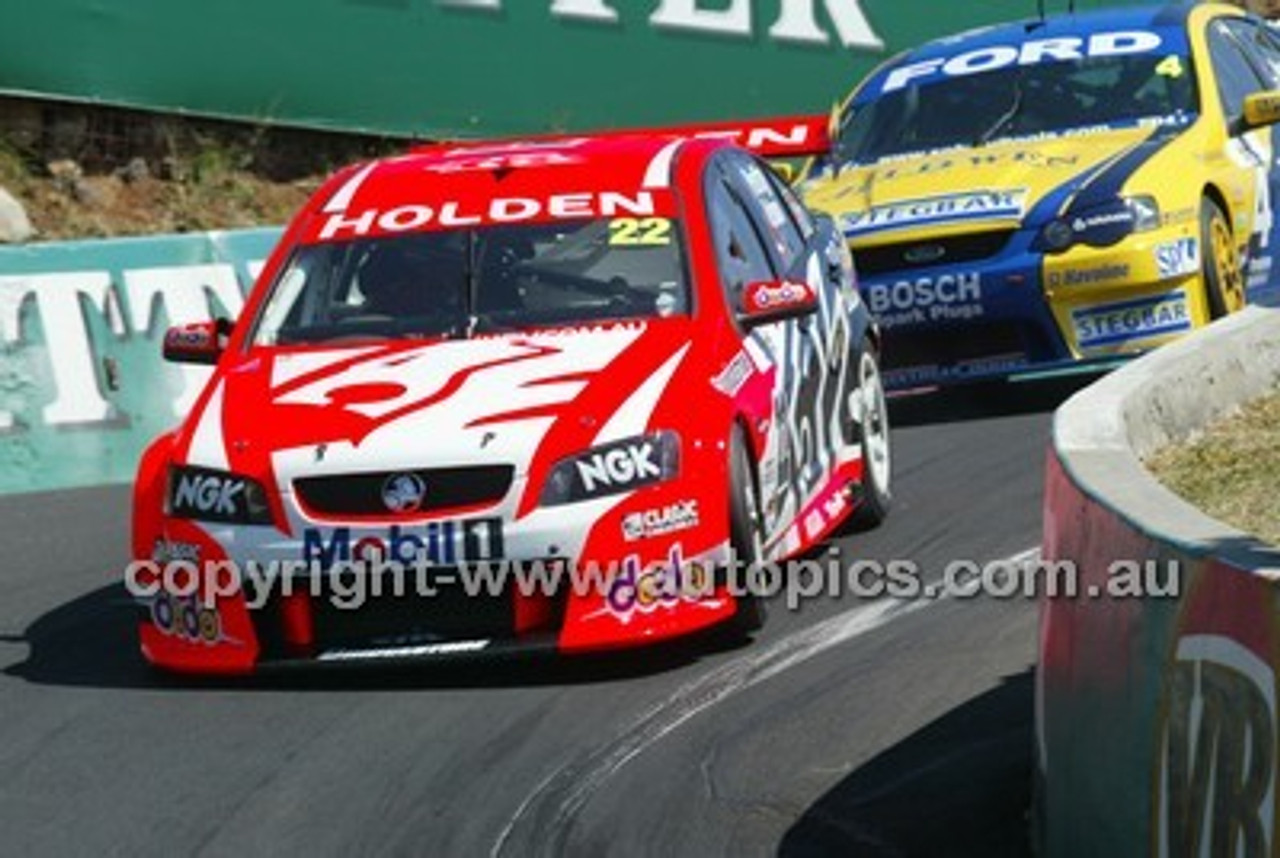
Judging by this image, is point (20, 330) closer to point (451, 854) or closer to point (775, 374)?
point (775, 374)

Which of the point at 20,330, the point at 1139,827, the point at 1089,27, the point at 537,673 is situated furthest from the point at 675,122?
the point at 1139,827

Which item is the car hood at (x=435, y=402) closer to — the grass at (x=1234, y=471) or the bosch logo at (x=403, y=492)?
the bosch logo at (x=403, y=492)

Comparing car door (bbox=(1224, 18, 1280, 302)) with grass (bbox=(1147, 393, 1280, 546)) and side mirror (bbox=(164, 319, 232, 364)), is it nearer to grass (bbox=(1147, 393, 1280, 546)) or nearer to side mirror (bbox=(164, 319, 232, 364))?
grass (bbox=(1147, 393, 1280, 546))

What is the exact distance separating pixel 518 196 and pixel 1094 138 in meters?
4.50

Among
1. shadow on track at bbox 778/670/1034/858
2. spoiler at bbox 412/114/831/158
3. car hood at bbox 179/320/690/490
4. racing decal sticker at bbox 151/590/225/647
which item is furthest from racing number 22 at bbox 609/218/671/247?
shadow on track at bbox 778/670/1034/858

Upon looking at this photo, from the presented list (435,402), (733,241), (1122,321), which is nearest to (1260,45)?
(1122,321)

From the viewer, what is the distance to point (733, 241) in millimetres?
10180

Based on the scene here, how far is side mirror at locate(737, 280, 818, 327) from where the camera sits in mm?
9586

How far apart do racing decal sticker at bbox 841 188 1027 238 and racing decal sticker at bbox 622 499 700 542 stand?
4777mm

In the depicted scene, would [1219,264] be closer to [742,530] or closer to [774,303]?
[774,303]

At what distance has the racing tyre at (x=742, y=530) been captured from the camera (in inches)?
348

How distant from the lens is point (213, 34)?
17.7 metres

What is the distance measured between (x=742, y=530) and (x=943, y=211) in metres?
4.63

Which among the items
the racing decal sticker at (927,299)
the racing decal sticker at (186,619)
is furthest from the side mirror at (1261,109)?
the racing decal sticker at (186,619)
